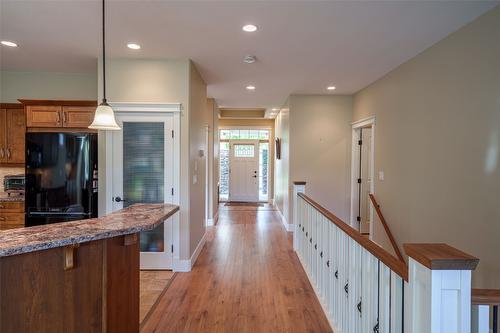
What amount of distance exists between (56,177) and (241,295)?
2.65 meters

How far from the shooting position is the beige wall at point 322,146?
5.82 meters

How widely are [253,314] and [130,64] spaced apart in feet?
10.7

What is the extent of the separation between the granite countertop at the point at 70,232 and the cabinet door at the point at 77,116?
2.16m

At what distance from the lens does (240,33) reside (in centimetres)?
295

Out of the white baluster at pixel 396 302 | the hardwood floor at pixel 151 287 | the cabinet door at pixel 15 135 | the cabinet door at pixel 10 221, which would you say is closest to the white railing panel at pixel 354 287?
the white baluster at pixel 396 302

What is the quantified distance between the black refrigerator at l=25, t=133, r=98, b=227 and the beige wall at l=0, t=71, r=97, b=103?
1067 millimetres

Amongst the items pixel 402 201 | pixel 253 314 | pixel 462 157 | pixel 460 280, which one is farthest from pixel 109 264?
pixel 402 201

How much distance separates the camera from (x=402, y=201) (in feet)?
13.2

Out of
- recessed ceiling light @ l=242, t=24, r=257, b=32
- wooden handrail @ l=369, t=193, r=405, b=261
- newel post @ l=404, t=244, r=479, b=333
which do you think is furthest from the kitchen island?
wooden handrail @ l=369, t=193, r=405, b=261

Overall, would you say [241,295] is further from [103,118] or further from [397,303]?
[103,118]

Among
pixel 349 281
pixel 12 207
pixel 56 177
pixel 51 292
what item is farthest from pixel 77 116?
pixel 349 281

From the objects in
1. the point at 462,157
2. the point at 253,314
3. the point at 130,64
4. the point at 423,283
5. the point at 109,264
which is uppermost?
the point at 130,64

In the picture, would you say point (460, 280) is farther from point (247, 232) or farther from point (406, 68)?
point (247, 232)

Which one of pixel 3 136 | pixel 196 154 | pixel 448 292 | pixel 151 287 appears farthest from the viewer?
pixel 196 154
